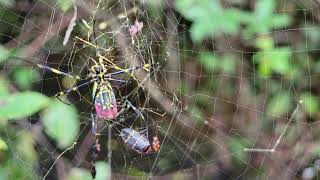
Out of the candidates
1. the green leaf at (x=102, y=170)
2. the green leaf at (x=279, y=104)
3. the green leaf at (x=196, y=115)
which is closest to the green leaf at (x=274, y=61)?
the green leaf at (x=279, y=104)

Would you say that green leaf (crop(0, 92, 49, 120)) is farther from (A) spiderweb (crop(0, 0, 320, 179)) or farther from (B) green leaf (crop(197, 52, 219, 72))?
(B) green leaf (crop(197, 52, 219, 72))

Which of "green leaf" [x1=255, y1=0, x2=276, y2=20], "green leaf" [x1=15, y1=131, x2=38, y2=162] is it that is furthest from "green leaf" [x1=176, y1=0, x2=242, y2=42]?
"green leaf" [x1=15, y1=131, x2=38, y2=162]

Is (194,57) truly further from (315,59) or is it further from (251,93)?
(315,59)

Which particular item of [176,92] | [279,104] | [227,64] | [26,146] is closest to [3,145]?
[26,146]

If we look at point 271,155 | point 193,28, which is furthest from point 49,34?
point 271,155

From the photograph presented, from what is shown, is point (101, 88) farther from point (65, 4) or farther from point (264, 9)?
point (264, 9)

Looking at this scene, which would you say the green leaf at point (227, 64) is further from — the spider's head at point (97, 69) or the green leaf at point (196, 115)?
the spider's head at point (97, 69)
